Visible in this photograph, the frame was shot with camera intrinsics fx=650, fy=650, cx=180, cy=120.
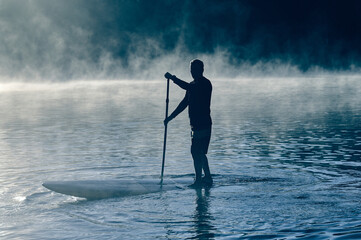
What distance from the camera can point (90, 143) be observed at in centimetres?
1741

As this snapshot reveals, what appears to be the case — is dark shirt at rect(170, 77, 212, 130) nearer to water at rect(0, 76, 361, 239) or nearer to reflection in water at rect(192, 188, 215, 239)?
water at rect(0, 76, 361, 239)

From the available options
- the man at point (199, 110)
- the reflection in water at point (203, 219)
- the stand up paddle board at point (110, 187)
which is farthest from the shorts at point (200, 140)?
the reflection in water at point (203, 219)

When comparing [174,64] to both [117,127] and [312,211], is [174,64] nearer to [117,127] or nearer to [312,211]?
[117,127]

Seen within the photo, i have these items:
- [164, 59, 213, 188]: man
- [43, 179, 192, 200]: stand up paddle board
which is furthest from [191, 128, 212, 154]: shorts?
[43, 179, 192, 200]: stand up paddle board

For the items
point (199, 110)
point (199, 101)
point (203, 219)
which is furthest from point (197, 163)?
point (203, 219)

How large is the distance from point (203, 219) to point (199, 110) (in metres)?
2.53

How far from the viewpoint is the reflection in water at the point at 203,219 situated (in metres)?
7.36

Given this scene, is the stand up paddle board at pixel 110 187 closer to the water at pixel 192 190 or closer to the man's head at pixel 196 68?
the water at pixel 192 190

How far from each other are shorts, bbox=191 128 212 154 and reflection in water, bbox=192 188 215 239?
2.85 ft

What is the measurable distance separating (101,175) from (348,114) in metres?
16.4

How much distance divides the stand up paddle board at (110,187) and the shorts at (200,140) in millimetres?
586

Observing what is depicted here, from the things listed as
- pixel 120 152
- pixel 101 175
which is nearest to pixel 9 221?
pixel 101 175

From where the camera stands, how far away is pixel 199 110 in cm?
1016

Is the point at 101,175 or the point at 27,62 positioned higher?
the point at 27,62
